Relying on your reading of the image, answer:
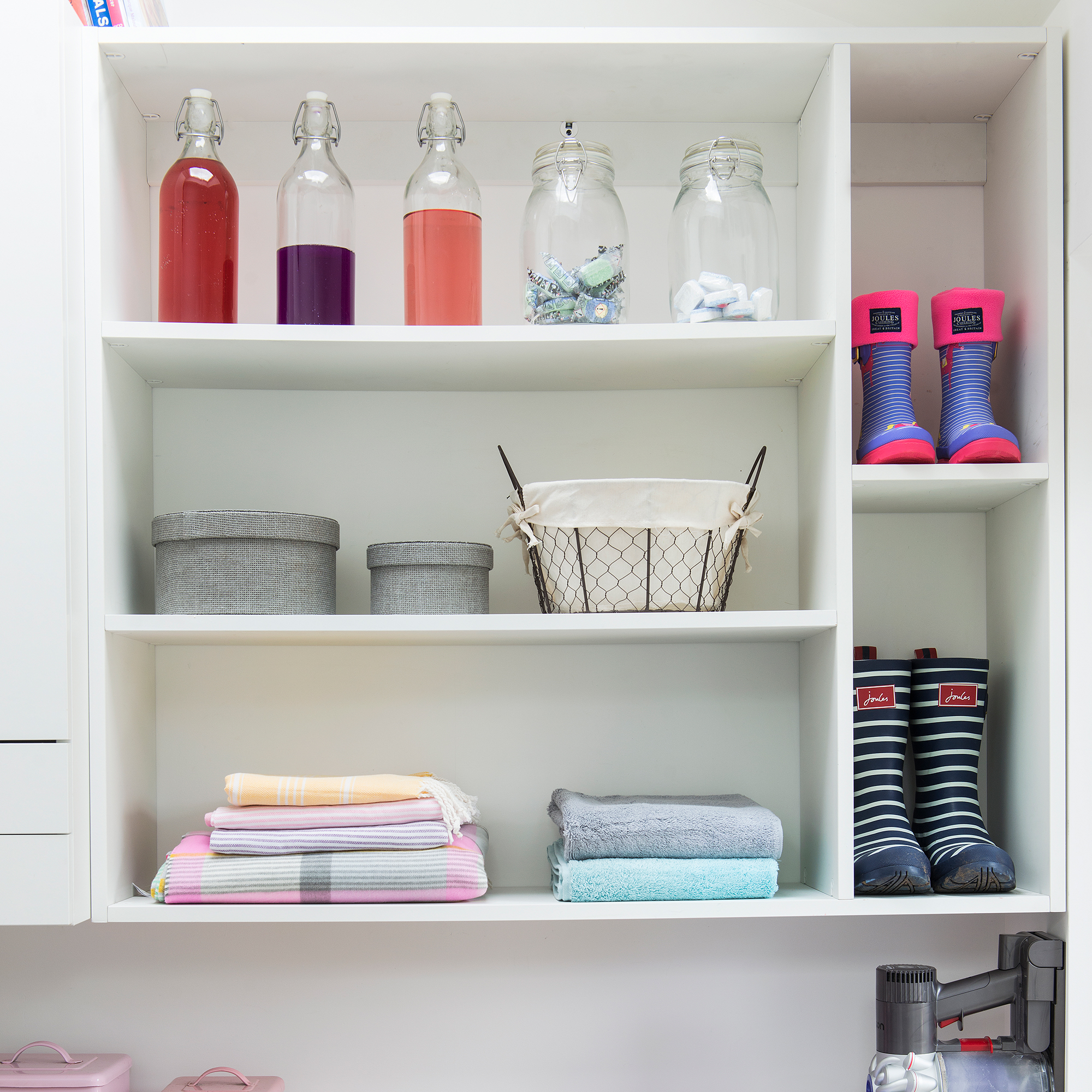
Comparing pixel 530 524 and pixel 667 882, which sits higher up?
pixel 530 524

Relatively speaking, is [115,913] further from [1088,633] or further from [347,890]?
[1088,633]

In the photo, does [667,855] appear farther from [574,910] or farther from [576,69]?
[576,69]

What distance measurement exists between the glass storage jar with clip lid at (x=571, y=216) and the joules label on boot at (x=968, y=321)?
0.42 meters

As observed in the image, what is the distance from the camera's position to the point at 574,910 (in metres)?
1.20

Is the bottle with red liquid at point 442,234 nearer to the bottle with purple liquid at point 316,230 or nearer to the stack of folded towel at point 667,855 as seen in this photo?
the bottle with purple liquid at point 316,230

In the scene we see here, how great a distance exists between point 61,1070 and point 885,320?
1.41 meters

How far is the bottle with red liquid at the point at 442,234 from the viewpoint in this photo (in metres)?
1.27

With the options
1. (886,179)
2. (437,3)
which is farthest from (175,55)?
(886,179)

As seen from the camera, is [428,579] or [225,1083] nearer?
[428,579]

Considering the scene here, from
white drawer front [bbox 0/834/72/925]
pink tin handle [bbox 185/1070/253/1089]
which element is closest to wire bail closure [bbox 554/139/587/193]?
white drawer front [bbox 0/834/72/925]

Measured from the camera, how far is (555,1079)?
1.41m

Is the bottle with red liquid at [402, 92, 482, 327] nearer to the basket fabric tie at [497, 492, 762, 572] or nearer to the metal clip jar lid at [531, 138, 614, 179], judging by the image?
the metal clip jar lid at [531, 138, 614, 179]

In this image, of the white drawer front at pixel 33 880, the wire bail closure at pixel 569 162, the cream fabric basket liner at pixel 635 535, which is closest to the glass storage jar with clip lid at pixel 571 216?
the wire bail closure at pixel 569 162

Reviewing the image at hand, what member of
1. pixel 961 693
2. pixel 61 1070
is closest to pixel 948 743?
pixel 961 693
